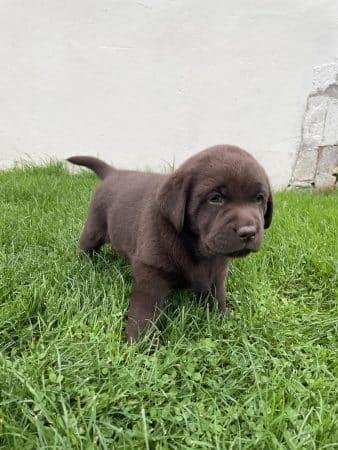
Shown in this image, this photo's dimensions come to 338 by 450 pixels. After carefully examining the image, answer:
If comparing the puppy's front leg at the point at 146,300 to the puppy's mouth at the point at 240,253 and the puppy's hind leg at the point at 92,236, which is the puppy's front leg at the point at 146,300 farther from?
the puppy's hind leg at the point at 92,236

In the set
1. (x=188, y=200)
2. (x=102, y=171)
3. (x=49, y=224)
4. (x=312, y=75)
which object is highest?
(x=312, y=75)

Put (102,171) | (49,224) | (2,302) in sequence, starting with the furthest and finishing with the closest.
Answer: (49,224), (102,171), (2,302)

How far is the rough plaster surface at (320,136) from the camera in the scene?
232 inches

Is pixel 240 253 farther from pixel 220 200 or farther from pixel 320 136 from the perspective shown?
pixel 320 136

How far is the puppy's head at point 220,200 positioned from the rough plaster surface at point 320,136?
4107mm

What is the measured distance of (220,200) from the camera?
2.13 m

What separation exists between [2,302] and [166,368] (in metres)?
0.98

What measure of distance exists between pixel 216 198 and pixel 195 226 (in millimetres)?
198

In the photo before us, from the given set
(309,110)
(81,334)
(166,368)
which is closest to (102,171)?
(81,334)

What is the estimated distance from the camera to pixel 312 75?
5.86 meters

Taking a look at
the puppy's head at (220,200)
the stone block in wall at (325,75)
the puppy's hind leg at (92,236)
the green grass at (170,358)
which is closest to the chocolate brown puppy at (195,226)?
the puppy's head at (220,200)

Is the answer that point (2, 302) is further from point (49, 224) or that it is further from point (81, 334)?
point (49, 224)

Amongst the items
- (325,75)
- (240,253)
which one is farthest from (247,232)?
(325,75)

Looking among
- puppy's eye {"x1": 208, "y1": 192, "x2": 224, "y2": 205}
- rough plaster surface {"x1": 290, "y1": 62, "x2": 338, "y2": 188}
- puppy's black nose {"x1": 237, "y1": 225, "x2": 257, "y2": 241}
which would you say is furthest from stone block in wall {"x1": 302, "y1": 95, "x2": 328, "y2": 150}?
puppy's black nose {"x1": 237, "y1": 225, "x2": 257, "y2": 241}
